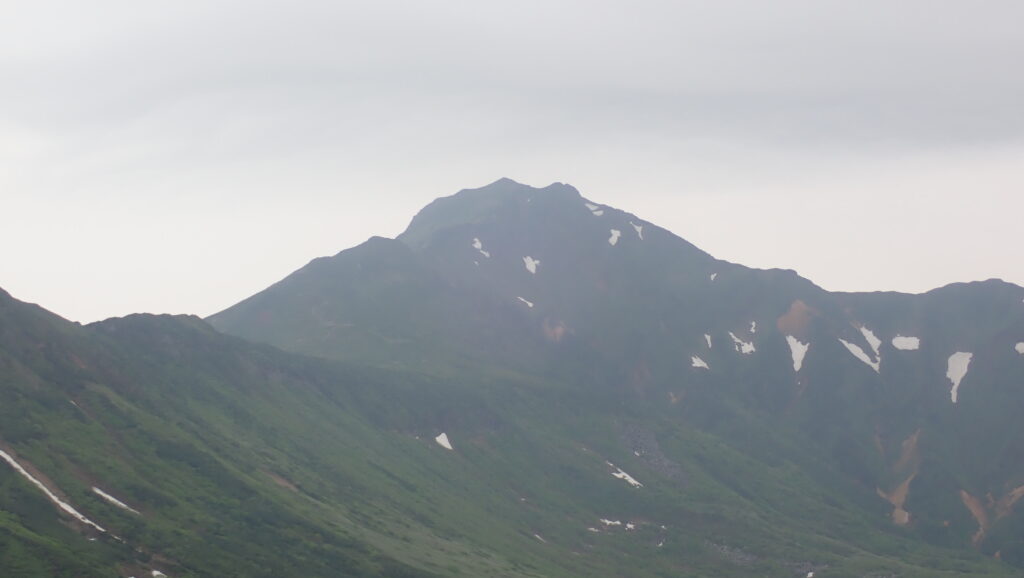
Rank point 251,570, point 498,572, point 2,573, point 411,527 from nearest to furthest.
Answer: point 2,573
point 251,570
point 498,572
point 411,527

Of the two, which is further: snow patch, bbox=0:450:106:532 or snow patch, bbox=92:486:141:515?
snow patch, bbox=92:486:141:515

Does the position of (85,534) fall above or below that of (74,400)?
below

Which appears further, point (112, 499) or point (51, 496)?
point (112, 499)

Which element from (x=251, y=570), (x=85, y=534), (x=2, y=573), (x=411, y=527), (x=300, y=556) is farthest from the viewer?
(x=411, y=527)

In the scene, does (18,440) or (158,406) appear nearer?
(18,440)

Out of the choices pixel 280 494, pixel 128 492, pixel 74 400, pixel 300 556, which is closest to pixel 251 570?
pixel 300 556

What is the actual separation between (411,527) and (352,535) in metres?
27.2

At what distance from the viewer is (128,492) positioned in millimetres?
150625

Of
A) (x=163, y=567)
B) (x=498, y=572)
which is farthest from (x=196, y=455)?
(x=498, y=572)

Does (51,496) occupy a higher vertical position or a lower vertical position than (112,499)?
higher

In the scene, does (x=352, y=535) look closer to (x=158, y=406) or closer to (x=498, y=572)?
(x=498, y=572)

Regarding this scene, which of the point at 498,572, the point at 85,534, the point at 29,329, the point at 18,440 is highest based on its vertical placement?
the point at 29,329

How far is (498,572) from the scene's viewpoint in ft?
594

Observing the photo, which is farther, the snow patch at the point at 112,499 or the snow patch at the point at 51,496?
the snow patch at the point at 112,499
